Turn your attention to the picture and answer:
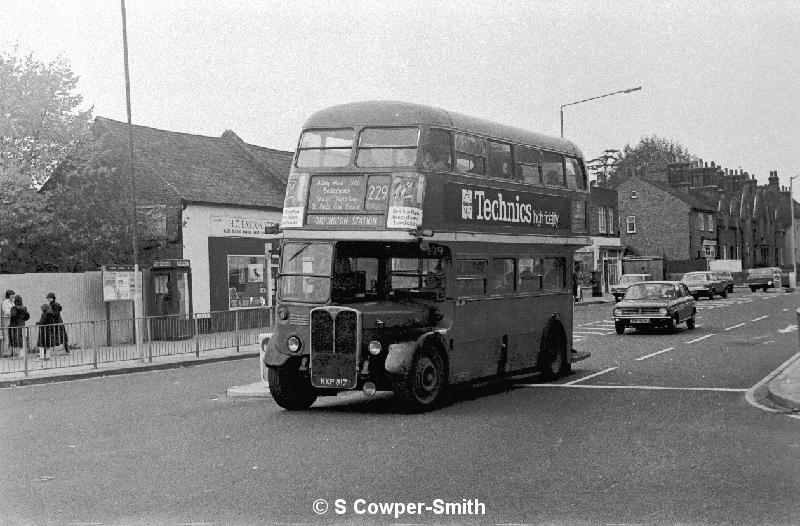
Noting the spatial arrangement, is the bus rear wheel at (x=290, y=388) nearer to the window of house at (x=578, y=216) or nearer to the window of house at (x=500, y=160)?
the window of house at (x=500, y=160)

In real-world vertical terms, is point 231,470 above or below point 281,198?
below

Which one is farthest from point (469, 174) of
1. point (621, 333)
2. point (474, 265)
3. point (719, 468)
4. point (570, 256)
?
point (621, 333)

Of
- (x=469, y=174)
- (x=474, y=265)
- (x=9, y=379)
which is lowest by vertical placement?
(x=9, y=379)

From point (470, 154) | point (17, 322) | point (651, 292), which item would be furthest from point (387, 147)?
point (651, 292)

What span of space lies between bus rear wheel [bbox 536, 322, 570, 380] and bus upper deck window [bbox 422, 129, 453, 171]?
4542 mm

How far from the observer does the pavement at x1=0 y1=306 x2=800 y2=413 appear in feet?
45.6

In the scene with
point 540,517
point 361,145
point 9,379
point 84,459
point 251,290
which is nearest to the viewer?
point 540,517

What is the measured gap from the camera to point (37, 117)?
2931cm

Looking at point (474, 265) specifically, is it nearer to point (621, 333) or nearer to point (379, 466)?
point (379, 466)

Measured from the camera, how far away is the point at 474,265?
15.1 meters

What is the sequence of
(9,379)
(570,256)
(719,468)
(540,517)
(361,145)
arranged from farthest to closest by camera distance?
(9,379)
(570,256)
(361,145)
(719,468)
(540,517)

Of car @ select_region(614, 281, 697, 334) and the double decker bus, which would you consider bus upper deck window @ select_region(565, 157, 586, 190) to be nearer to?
the double decker bus

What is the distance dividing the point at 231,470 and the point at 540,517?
3.34 m

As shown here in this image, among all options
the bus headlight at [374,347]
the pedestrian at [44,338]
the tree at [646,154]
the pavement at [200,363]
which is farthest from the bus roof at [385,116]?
the tree at [646,154]
